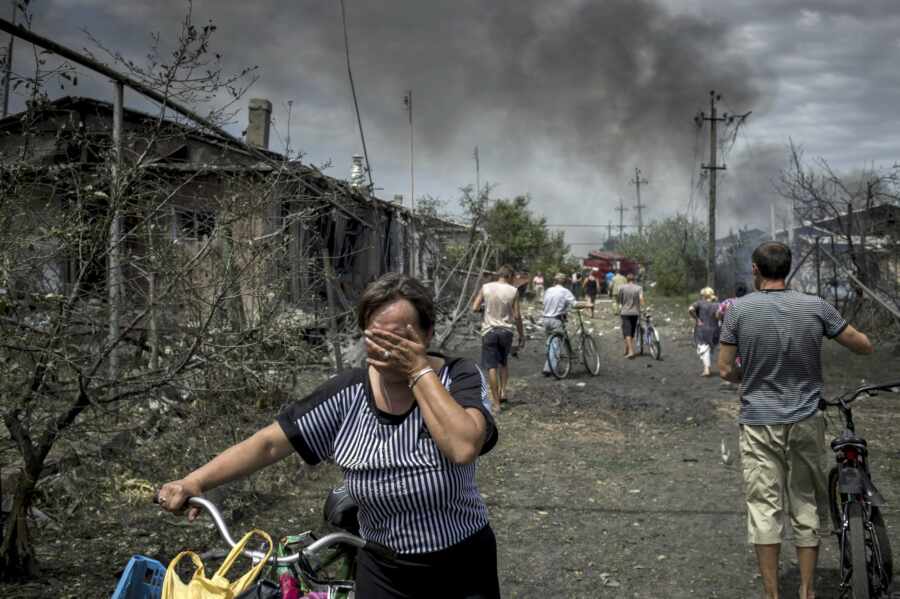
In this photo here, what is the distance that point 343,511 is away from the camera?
8.46ft

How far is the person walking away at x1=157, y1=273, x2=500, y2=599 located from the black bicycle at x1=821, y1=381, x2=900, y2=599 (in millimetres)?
2274

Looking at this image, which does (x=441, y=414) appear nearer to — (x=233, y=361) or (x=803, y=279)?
(x=233, y=361)

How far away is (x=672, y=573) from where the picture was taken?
511cm

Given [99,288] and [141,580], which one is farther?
[99,288]

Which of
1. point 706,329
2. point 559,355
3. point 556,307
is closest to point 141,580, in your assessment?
point 556,307

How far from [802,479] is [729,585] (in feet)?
3.45

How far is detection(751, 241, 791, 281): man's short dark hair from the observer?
4254 mm

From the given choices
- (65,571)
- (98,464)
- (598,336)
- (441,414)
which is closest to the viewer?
(441,414)

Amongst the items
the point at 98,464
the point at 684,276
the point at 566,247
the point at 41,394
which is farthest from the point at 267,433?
the point at 566,247

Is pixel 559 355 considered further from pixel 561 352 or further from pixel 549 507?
pixel 549 507

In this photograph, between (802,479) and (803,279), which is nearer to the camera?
(802,479)

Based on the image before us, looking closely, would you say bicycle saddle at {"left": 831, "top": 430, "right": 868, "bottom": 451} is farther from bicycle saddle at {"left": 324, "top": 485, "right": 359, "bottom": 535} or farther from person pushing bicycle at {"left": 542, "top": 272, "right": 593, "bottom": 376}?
person pushing bicycle at {"left": 542, "top": 272, "right": 593, "bottom": 376}

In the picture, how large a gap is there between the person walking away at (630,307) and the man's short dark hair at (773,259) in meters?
12.0

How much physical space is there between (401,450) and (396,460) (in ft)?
0.10
